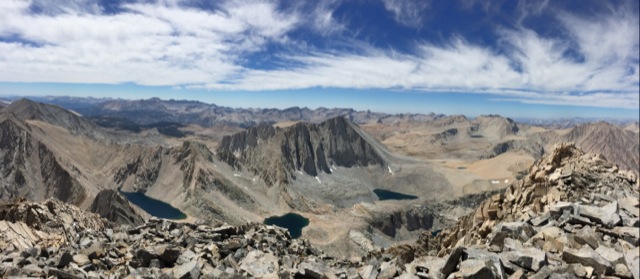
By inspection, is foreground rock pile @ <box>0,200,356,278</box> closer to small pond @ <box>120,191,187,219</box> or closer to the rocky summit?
the rocky summit

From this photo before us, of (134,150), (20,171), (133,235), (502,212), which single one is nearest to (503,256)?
(502,212)

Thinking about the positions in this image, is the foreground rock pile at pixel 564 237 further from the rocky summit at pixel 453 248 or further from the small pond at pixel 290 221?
the small pond at pixel 290 221

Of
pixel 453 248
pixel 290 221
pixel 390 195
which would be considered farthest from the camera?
pixel 390 195

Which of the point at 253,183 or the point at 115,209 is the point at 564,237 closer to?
the point at 115,209

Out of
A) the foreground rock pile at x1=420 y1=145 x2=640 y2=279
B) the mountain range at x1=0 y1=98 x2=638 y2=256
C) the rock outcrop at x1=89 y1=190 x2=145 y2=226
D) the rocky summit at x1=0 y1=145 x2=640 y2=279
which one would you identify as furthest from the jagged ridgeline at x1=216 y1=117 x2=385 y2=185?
the foreground rock pile at x1=420 y1=145 x2=640 y2=279

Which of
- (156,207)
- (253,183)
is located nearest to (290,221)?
(253,183)
